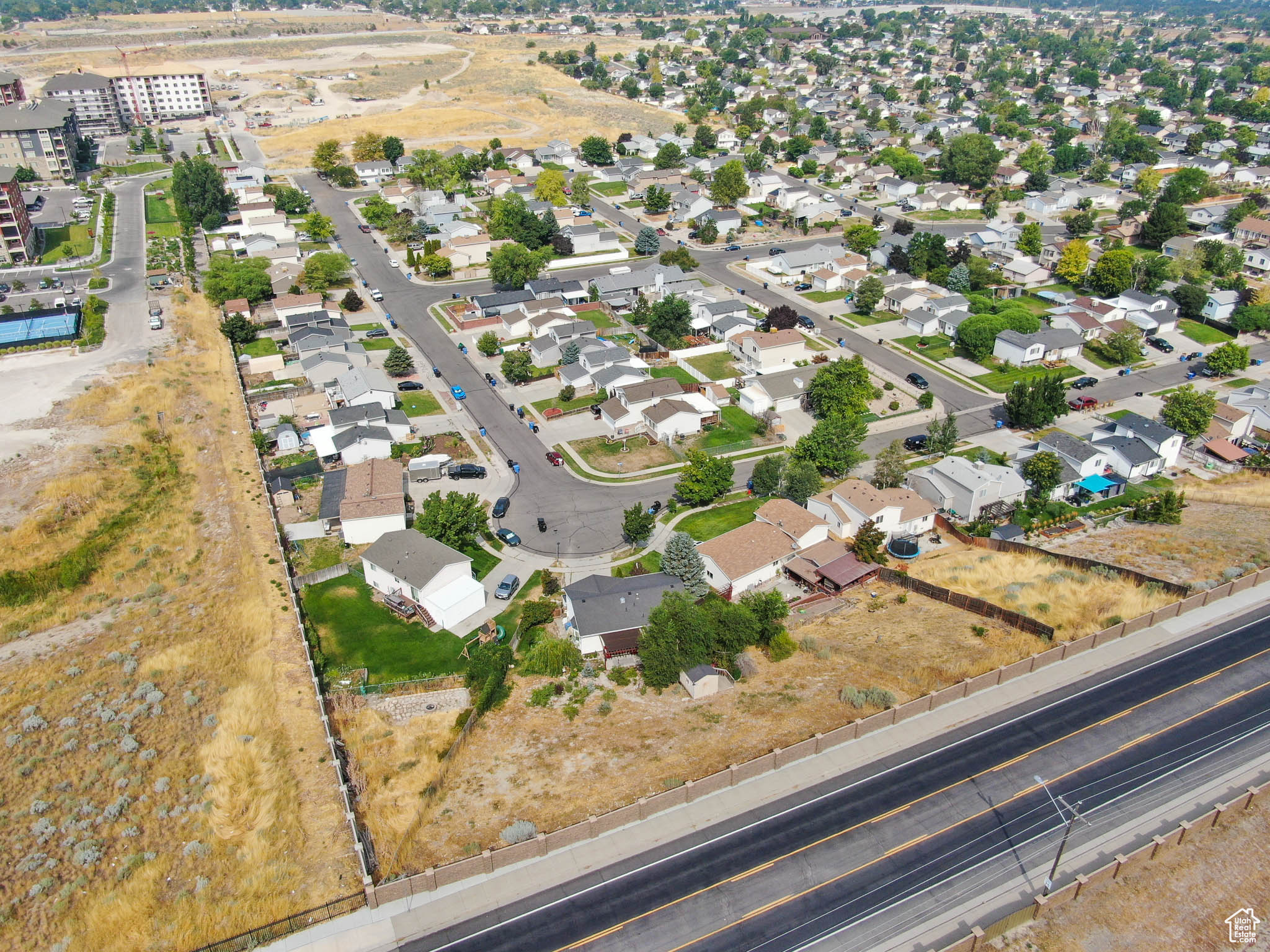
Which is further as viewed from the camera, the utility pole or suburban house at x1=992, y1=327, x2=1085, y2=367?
suburban house at x1=992, y1=327, x2=1085, y2=367

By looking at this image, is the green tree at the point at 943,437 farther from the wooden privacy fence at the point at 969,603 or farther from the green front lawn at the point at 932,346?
the green front lawn at the point at 932,346

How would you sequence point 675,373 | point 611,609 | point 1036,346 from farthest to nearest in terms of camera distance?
1. point 1036,346
2. point 675,373
3. point 611,609

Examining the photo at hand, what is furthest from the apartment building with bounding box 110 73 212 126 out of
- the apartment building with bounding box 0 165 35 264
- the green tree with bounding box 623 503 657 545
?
the green tree with bounding box 623 503 657 545

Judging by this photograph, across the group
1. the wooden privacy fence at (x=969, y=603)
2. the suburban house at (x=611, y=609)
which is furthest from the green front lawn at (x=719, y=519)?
the wooden privacy fence at (x=969, y=603)

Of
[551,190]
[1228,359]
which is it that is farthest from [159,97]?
[1228,359]

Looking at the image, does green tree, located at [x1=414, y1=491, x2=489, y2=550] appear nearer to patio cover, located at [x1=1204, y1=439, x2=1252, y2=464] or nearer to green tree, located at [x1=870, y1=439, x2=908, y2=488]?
green tree, located at [x1=870, y1=439, x2=908, y2=488]

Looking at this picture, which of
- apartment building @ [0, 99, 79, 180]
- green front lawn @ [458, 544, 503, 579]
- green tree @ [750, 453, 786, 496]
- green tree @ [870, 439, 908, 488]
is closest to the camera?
green front lawn @ [458, 544, 503, 579]

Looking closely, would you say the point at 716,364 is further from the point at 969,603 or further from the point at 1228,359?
the point at 1228,359
